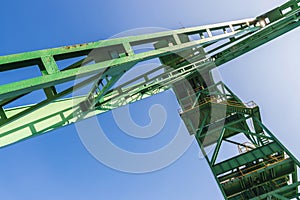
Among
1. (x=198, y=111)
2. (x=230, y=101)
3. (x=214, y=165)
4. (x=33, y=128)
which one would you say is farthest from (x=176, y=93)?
(x=33, y=128)

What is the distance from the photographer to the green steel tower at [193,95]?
19.4ft

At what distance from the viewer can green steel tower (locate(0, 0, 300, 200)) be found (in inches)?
233

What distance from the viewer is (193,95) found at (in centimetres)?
1580

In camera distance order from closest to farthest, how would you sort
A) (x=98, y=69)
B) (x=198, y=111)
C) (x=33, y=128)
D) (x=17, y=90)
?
(x=17, y=90) → (x=98, y=69) → (x=33, y=128) → (x=198, y=111)

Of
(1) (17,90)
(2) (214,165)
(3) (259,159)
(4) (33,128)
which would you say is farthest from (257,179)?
(1) (17,90)

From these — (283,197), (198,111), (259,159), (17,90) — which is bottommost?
(283,197)

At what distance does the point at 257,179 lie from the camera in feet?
44.5

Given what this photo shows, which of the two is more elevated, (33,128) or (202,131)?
(33,128)

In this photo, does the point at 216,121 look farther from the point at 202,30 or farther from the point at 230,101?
the point at 202,30

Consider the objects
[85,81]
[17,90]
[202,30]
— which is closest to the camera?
[17,90]

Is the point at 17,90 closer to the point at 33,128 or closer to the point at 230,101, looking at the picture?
the point at 33,128

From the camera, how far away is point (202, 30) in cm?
1012

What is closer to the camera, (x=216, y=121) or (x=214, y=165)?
(x=214, y=165)

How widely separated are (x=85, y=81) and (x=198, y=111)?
9285mm
